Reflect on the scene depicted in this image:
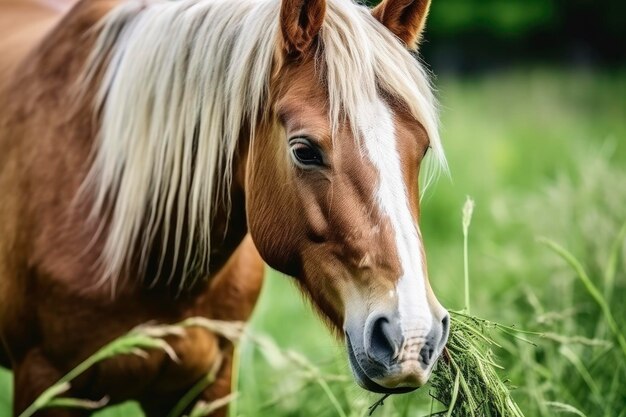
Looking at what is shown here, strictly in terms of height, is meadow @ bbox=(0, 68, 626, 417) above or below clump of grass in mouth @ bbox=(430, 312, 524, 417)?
below

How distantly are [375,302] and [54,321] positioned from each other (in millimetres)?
1178

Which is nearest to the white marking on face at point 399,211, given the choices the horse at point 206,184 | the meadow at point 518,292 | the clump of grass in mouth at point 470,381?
the horse at point 206,184

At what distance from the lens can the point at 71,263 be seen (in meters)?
2.56

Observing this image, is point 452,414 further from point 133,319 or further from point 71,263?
point 71,263

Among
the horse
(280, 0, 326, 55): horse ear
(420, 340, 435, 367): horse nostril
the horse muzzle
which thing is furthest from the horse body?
(420, 340, 435, 367): horse nostril

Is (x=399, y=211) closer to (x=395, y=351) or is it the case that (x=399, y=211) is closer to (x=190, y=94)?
(x=395, y=351)

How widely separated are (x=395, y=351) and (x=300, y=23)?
933 millimetres

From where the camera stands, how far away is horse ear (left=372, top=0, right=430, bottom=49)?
2311mm

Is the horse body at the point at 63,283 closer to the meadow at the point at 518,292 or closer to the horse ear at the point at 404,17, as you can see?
the meadow at the point at 518,292

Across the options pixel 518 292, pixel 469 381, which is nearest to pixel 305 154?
pixel 469 381

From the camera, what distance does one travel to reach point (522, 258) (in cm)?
479

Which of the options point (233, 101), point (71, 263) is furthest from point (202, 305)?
point (233, 101)

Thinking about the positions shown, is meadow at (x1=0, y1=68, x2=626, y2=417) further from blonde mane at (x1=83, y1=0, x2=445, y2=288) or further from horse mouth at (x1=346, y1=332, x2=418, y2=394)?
blonde mane at (x1=83, y1=0, x2=445, y2=288)

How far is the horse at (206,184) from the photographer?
76.7 inches
